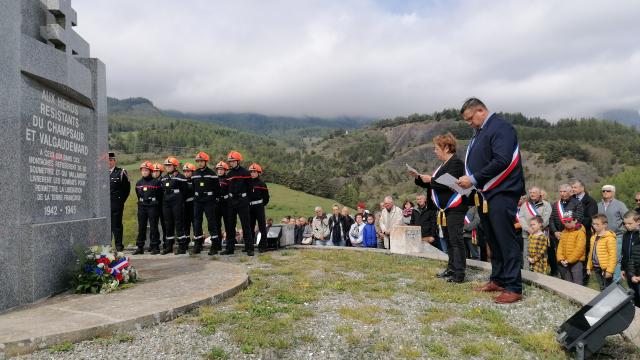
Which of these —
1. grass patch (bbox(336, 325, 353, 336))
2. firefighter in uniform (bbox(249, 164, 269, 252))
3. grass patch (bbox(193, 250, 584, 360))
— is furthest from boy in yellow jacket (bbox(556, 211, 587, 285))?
firefighter in uniform (bbox(249, 164, 269, 252))

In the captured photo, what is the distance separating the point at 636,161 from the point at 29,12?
127 metres

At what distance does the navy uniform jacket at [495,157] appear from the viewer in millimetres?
5258

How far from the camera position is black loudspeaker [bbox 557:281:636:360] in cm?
347

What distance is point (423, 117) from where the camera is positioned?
17988 centimetres

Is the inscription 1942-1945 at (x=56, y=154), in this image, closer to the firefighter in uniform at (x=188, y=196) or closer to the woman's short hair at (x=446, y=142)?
the firefighter in uniform at (x=188, y=196)

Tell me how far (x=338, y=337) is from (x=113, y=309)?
2.18 meters

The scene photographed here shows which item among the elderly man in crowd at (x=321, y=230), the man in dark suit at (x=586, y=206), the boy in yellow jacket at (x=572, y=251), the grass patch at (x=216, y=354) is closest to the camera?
the grass patch at (x=216, y=354)

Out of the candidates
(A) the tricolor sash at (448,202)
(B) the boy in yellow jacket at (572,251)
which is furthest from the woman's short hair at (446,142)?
(B) the boy in yellow jacket at (572,251)

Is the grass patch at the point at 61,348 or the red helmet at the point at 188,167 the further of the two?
the red helmet at the point at 188,167

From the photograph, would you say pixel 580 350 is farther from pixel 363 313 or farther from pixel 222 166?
pixel 222 166

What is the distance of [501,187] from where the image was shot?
5.33 m

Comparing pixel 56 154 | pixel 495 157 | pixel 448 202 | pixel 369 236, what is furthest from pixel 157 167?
pixel 495 157

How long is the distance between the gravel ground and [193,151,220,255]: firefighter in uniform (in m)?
5.39

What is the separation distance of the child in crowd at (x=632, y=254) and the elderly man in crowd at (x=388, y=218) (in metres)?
6.05
